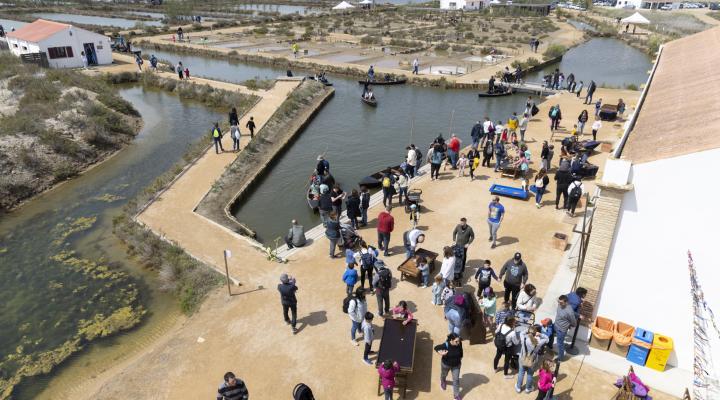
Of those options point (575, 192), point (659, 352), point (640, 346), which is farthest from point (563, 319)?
point (575, 192)

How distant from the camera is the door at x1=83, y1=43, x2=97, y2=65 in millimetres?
41978

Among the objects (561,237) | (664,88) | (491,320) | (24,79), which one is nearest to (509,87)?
(664,88)

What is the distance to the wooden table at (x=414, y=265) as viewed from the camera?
1223 cm

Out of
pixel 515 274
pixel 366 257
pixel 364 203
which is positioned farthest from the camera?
pixel 364 203

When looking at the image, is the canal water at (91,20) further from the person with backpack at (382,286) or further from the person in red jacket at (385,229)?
the person with backpack at (382,286)

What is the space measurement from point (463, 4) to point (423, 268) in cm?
9954

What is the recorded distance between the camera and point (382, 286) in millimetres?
10648

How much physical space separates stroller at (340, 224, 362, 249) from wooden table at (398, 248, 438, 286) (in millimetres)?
1913

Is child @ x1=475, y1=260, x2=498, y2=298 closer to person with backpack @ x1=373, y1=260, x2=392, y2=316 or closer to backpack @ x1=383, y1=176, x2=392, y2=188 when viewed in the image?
person with backpack @ x1=373, y1=260, x2=392, y2=316

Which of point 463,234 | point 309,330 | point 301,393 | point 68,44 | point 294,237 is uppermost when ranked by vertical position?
point 68,44

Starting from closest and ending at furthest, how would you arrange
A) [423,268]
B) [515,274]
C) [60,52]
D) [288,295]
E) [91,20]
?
[288,295] < [515,274] < [423,268] < [60,52] < [91,20]

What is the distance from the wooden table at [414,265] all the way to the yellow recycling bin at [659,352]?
537 cm

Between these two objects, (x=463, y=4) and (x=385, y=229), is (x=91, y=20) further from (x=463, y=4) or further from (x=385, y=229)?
(x=385, y=229)

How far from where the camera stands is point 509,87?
36.0m
